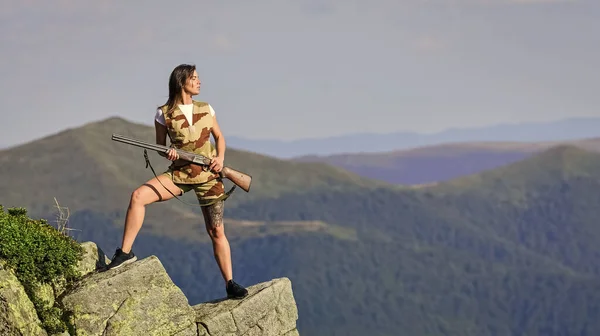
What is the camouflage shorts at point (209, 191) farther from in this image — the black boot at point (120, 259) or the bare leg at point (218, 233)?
the black boot at point (120, 259)

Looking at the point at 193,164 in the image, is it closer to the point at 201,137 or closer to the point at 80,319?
the point at 201,137

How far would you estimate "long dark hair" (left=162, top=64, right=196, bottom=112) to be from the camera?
21.4 metres

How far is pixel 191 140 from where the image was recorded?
22.0 meters

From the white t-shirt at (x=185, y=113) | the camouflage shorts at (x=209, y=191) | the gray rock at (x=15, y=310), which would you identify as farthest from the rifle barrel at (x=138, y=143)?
the gray rock at (x=15, y=310)

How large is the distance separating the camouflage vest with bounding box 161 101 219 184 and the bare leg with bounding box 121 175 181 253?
13.3 inches

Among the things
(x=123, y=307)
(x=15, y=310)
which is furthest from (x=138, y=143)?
(x=15, y=310)

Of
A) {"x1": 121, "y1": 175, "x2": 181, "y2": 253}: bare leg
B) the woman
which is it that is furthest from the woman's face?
{"x1": 121, "y1": 175, "x2": 181, "y2": 253}: bare leg

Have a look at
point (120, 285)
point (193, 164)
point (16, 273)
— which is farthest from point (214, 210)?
point (16, 273)

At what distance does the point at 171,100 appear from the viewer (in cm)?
2184

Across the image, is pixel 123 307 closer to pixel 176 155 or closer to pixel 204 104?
pixel 176 155

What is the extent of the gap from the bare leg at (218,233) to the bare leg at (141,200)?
3.52 feet

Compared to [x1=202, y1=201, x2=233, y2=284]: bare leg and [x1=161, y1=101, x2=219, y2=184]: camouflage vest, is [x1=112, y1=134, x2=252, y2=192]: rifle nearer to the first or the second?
[x1=161, y1=101, x2=219, y2=184]: camouflage vest

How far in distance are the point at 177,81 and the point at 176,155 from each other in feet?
4.66

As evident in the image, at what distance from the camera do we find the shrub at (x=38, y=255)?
2030cm
